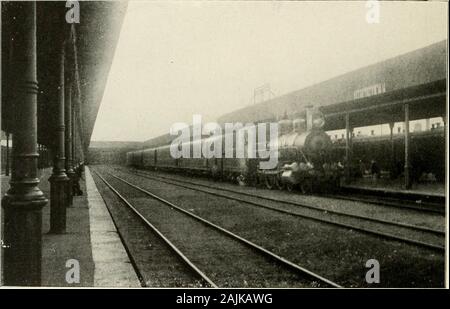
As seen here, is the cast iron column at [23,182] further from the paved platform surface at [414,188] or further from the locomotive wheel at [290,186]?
the locomotive wheel at [290,186]

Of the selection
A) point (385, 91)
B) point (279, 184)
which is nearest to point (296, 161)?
point (279, 184)

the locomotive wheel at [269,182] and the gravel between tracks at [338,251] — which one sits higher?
the locomotive wheel at [269,182]

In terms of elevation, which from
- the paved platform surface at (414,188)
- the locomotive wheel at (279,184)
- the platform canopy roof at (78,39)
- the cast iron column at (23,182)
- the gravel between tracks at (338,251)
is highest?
the platform canopy roof at (78,39)

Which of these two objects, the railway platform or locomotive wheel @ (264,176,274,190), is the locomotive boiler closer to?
locomotive wheel @ (264,176,274,190)

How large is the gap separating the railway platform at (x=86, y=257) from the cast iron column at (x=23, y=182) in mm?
1061

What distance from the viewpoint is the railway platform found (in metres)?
5.69

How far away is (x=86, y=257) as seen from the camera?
707 centimetres

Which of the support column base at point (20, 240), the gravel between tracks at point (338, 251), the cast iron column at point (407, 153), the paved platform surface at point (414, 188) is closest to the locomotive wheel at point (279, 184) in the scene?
the paved platform surface at point (414, 188)

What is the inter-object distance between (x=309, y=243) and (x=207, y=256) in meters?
1.94

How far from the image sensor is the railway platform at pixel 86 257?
569 centimetres

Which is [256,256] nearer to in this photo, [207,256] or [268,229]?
[207,256]

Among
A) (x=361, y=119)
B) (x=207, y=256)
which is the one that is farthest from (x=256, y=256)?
(x=361, y=119)

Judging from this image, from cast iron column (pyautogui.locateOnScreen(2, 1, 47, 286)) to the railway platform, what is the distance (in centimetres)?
106

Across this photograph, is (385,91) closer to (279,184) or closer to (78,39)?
(279,184)
